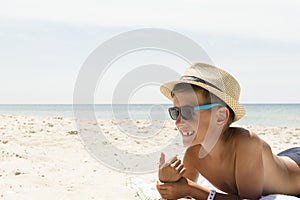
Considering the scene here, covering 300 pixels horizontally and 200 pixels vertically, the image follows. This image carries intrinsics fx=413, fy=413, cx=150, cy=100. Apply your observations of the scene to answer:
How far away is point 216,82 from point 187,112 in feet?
1.07

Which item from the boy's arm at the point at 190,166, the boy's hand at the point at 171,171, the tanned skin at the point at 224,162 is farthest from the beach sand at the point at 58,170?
the boy's hand at the point at 171,171

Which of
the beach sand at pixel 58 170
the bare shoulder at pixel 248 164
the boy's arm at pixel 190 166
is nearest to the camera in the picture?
the bare shoulder at pixel 248 164

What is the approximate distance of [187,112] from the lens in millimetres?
3102

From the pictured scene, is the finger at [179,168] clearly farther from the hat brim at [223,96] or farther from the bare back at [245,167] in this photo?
the hat brim at [223,96]

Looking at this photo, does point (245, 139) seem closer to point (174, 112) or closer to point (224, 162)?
point (224, 162)

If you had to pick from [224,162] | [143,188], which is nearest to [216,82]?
[224,162]

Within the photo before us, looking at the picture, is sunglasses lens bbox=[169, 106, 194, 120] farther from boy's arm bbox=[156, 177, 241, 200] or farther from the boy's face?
boy's arm bbox=[156, 177, 241, 200]

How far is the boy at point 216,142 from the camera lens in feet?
10.0

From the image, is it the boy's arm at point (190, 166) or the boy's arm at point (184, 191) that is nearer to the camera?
the boy's arm at point (184, 191)

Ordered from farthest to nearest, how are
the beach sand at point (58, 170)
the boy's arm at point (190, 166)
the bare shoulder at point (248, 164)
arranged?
the beach sand at point (58, 170), the boy's arm at point (190, 166), the bare shoulder at point (248, 164)

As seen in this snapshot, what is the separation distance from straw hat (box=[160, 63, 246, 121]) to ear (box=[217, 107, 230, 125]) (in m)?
0.05

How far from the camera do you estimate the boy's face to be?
310 cm

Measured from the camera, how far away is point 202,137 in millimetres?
3152

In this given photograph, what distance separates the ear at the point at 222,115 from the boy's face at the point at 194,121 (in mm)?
99
